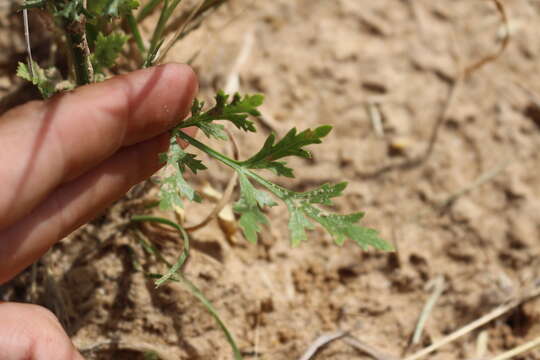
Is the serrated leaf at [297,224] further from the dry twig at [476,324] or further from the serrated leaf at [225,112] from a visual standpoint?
the dry twig at [476,324]

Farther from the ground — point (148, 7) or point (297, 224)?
point (148, 7)

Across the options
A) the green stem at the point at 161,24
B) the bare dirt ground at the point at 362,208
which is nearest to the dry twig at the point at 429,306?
the bare dirt ground at the point at 362,208

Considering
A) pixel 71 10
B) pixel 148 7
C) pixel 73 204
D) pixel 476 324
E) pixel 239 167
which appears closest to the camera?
pixel 71 10

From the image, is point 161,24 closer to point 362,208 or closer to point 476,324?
point 362,208

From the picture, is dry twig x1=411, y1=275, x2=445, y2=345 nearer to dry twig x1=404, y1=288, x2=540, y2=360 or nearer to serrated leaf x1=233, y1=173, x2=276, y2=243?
dry twig x1=404, y1=288, x2=540, y2=360

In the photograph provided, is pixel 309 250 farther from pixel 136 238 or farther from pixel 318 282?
pixel 136 238

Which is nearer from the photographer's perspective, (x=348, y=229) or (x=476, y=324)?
(x=348, y=229)

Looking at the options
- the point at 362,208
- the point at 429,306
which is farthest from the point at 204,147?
the point at 429,306

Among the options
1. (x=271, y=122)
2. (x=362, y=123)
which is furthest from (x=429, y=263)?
(x=271, y=122)
